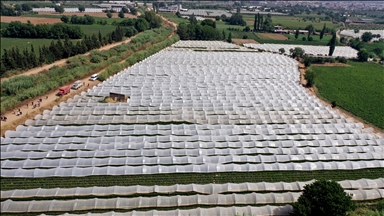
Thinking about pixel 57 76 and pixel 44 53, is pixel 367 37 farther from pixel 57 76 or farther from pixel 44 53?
pixel 44 53

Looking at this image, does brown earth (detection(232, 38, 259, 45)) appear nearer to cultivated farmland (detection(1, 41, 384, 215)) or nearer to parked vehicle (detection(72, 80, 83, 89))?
cultivated farmland (detection(1, 41, 384, 215))

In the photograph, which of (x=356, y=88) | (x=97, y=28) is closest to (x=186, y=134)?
(x=356, y=88)

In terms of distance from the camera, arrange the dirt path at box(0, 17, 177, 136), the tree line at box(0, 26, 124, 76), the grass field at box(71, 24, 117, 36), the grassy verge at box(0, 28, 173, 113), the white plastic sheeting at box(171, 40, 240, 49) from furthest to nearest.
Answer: the grass field at box(71, 24, 117, 36) → the white plastic sheeting at box(171, 40, 240, 49) → the tree line at box(0, 26, 124, 76) → the grassy verge at box(0, 28, 173, 113) → the dirt path at box(0, 17, 177, 136)

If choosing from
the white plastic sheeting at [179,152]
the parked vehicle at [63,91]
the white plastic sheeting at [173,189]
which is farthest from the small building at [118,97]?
the white plastic sheeting at [173,189]

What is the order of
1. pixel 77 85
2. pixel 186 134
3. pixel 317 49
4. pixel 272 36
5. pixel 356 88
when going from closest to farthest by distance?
pixel 186 134 → pixel 77 85 → pixel 356 88 → pixel 317 49 → pixel 272 36

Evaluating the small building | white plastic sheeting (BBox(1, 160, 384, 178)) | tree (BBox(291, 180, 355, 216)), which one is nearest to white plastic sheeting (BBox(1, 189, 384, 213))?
tree (BBox(291, 180, 355, 216))
